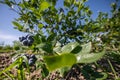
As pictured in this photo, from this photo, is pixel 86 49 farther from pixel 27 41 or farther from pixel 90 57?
pixel 27 41

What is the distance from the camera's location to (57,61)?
0.29 m

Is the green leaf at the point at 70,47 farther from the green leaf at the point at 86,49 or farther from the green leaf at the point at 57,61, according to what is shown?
the green leaf at the point at 57,61

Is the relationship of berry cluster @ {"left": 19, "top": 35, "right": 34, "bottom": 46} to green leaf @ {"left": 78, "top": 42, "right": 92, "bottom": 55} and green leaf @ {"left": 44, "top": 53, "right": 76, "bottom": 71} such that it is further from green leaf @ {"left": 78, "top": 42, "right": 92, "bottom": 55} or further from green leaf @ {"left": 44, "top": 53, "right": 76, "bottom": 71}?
green leaf @ {"left": 44, "top": 53, "right": 76, "bottom": 71}

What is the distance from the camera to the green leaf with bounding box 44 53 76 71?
28cm

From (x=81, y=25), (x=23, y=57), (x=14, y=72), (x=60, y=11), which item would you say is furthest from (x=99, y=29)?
(x=23, y=57)

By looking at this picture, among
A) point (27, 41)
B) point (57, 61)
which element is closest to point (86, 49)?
point (57, 61)

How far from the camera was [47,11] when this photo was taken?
4.45 ft

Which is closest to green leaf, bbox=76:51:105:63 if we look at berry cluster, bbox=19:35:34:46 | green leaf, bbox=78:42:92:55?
green leaf, bbox=78:42:92:55

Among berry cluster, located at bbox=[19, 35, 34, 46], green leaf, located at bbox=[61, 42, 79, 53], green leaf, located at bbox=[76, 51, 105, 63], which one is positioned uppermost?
berry cluster, located at bbox=[19, 35, 34, 46]

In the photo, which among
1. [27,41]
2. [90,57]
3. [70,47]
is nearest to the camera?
[90,57]

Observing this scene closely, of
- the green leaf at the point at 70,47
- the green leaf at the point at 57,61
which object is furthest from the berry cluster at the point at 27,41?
the green leaf at the point at 57,61

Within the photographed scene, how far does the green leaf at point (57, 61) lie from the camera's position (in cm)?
28

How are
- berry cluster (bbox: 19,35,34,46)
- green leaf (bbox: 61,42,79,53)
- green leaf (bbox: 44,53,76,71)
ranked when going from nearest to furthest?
green leaf (bbox: 44,53,76,71) < green leaf (bbox: 61,42,79,53) < berry cluster (bbox: 19,35,34,46)

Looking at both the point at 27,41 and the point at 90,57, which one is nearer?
the point at 90,57
